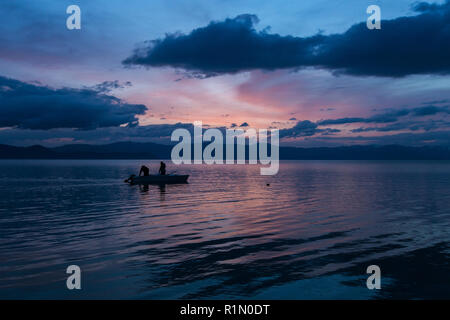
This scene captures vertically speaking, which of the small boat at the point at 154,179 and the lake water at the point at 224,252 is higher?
the small boat at the point at 154,179

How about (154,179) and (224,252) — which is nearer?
(224,252)

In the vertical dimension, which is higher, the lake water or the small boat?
the small boat

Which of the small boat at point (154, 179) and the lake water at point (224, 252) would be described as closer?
the lake water at point (224, 252)

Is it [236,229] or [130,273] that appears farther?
[236,229]

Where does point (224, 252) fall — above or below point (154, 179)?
below

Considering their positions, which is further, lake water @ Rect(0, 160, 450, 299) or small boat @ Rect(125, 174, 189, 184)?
small boat @ Rect(125, 174, 189, 184)

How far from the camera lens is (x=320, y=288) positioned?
1130 cm

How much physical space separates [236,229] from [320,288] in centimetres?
1007

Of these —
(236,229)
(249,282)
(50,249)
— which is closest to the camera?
(249,282)

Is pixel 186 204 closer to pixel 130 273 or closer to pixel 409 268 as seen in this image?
pixel 130 273

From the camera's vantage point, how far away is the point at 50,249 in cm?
1606
